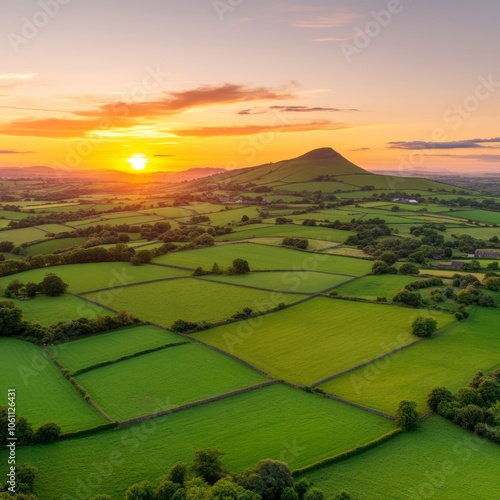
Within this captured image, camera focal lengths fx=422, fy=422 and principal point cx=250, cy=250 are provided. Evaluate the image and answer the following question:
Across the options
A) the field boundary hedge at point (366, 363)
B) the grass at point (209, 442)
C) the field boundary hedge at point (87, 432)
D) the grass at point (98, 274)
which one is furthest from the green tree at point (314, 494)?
the grass at point (98, 274)

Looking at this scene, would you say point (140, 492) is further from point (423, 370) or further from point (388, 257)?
point (388, 257)

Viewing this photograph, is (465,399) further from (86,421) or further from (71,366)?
(71,366)

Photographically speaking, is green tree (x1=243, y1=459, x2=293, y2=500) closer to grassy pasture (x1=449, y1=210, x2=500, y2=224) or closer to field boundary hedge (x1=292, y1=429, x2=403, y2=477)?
field boundary hedge (x1=292, y1=429, x2=403, y2=477)

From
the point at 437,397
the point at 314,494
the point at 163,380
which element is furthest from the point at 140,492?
the point at 437,397

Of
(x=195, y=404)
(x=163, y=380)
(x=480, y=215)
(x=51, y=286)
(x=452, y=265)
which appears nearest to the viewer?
(x=195, y=404)

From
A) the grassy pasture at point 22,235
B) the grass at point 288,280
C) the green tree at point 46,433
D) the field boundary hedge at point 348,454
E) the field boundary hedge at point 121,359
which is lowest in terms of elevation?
the field boundary hedge at point 348,454

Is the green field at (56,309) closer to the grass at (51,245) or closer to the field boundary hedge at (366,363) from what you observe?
the field boundary hedge at (366,363)
